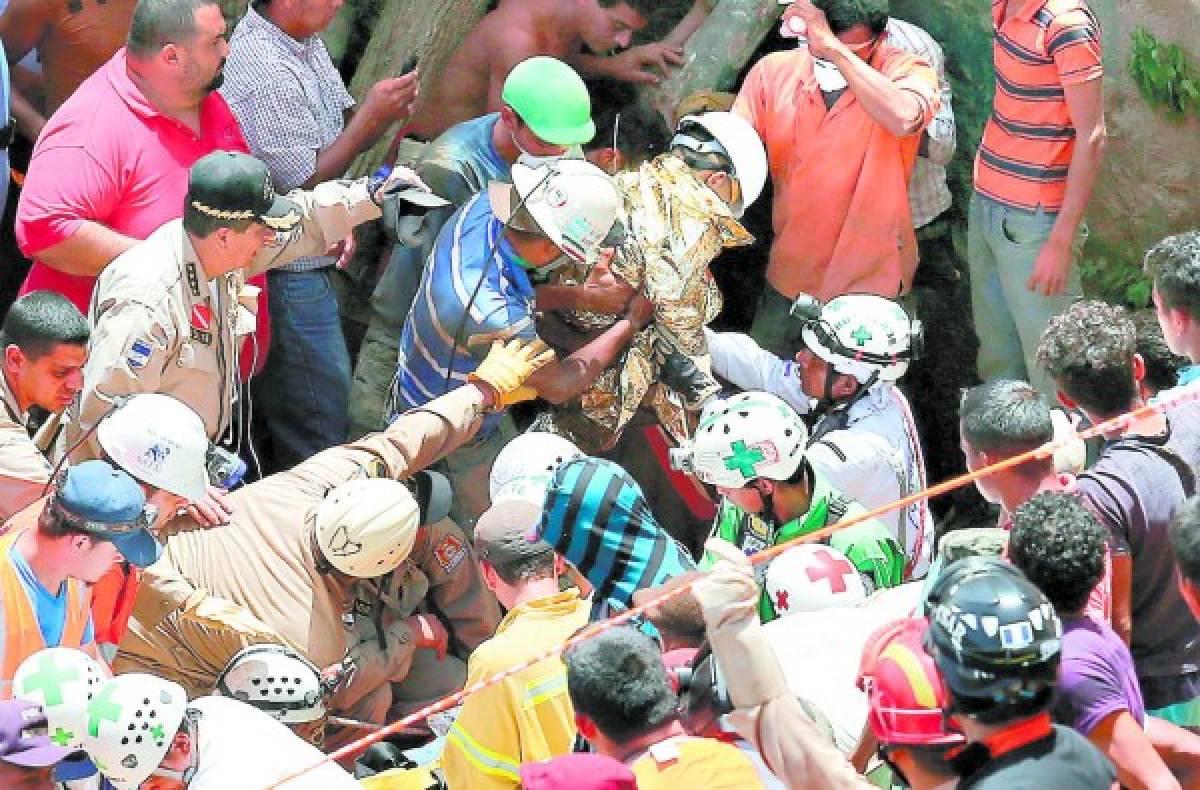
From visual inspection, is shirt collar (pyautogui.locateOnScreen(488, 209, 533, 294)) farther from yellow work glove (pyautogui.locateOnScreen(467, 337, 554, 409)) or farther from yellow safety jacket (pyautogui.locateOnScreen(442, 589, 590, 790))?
yellow safety jacket (pyautogui.locateOnScreen(442, 589, 590, 790))

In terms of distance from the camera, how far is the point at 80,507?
16.7ft

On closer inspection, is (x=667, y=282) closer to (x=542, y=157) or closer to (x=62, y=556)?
(x=542, y=157)

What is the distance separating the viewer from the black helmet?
3.84m

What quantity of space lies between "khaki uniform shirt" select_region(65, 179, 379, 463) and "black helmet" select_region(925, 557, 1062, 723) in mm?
2916

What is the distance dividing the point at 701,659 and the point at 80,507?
158cm

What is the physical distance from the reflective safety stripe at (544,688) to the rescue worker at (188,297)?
5.54ft

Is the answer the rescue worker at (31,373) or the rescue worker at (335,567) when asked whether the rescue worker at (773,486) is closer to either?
the rescue worker at (335,567)

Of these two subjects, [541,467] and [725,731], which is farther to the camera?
[541,467]

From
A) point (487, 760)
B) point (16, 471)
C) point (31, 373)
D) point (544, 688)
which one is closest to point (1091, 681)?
point (544, 688)

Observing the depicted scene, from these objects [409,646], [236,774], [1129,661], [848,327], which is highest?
[1129,661]

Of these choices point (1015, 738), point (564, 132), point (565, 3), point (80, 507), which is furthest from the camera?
point (565, 3)

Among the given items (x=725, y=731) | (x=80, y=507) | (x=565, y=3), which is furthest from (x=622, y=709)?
(x=565, y=3)

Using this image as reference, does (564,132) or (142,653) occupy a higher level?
(564,132)

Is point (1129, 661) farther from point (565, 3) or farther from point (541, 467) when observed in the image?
point (565, 3)
